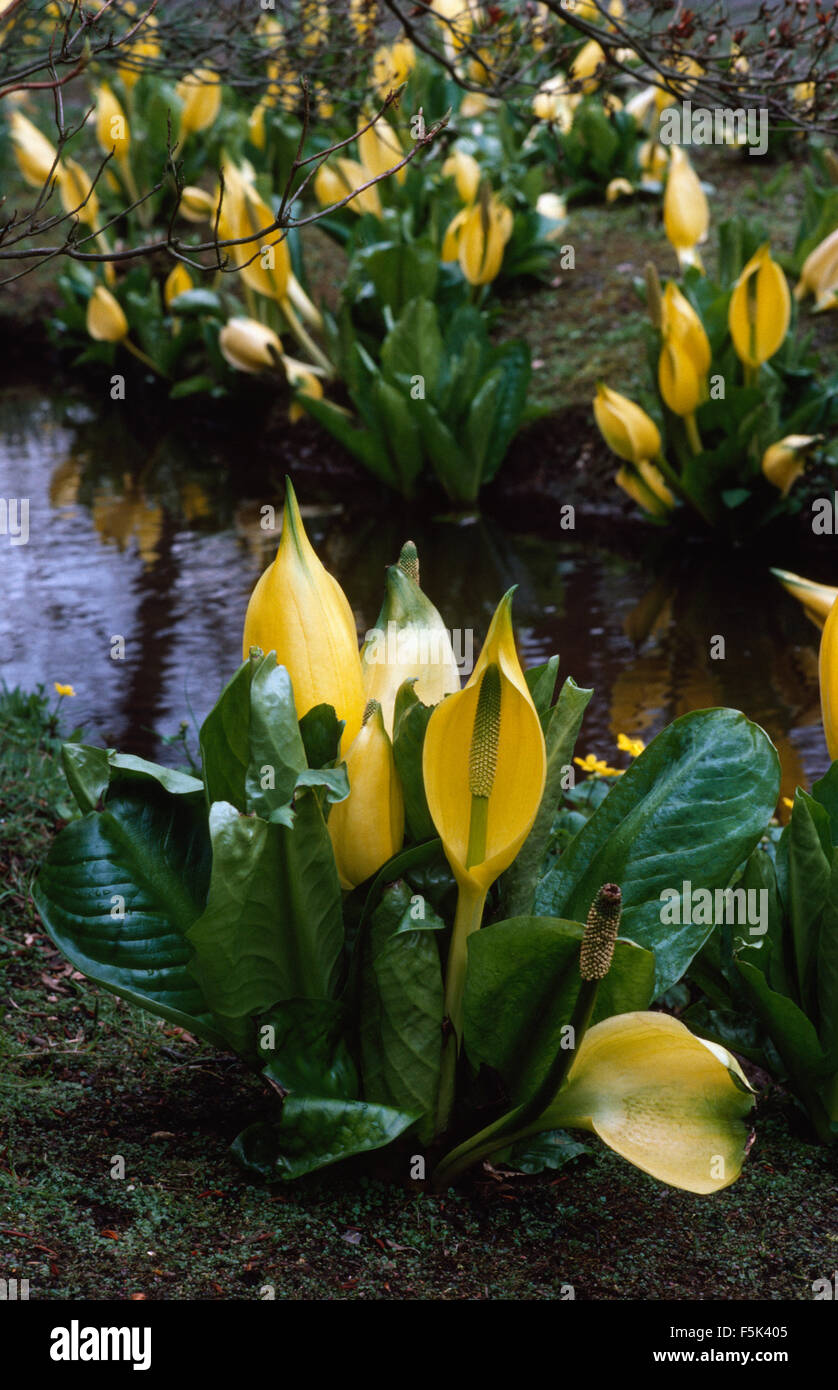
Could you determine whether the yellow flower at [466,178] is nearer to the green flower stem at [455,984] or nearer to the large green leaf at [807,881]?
the large green leaf at [807,881]

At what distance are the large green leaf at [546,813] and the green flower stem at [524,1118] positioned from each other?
24cm

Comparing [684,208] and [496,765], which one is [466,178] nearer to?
[684,208]

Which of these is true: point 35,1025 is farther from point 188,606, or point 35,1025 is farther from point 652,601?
point 652,601

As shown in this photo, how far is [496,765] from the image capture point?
1472 mm

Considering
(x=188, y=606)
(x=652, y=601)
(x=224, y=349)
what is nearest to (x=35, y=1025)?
(x=188, y=606)

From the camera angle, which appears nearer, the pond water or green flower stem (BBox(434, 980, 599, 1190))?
green flower stem (BBox(434, 980, 599, 1190))

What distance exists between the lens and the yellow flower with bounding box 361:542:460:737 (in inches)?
66.8

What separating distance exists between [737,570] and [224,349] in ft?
8.24

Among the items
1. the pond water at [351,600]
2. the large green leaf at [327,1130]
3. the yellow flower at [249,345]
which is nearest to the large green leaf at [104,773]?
the large green leaf at [327,1130]

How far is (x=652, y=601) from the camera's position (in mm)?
4898

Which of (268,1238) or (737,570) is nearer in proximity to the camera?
(268,1238)

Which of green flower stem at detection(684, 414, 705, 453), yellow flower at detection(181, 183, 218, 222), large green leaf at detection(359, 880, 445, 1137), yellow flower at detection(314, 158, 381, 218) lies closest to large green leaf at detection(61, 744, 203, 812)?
large green leaf at detection(359, 880, 445, 1137)

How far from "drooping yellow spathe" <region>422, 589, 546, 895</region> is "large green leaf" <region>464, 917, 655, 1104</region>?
3.3 inches

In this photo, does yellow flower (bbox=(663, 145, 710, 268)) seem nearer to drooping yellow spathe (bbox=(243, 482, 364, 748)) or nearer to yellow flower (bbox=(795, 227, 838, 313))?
yellow flower (bbox=(795, 227, 838, 313))
